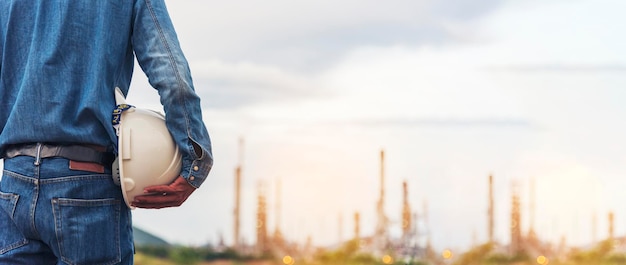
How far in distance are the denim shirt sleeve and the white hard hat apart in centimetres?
3

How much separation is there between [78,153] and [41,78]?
0.26 m

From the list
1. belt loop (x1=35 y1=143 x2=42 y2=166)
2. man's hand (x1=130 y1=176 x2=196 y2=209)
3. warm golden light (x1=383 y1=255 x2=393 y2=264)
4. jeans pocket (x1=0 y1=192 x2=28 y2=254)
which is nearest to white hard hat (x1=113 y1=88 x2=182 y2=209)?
man's hand (x1=130 y1=176 x2=196 y2=209)

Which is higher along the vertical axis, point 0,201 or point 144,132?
point 144,132

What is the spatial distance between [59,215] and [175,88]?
0.52m

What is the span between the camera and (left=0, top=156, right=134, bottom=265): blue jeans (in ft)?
9.63

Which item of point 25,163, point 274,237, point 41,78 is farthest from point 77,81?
point 274,237

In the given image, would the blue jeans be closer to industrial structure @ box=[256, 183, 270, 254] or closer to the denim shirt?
the denim shirt

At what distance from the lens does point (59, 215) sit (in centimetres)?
294

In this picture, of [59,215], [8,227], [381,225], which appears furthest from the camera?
[381,225]

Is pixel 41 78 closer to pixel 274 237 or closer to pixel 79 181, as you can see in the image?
pixel 79 181

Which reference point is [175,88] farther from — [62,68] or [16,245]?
[16,245]

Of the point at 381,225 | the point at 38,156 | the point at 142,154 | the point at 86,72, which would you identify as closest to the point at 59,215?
the point at 38,156

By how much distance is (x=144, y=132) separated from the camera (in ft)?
9.83

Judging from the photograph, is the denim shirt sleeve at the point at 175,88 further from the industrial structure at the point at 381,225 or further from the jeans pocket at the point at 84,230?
the industrial structure at the point at 381,225
